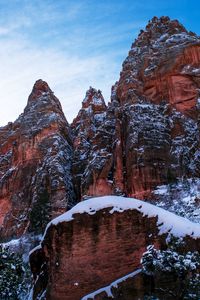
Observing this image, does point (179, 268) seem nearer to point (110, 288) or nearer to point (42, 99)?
point (110, 288)

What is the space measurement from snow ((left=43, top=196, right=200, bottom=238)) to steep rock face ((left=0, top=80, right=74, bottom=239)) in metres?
44.0

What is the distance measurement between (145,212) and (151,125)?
5112 centimetres

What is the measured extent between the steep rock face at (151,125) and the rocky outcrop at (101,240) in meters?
41.9

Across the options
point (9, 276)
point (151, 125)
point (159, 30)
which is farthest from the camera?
point (159, 30)

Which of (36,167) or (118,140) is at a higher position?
(118,140)

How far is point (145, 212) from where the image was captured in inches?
854

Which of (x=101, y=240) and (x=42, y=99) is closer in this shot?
(x=101, y=240)

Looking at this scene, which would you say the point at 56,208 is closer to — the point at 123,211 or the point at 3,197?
the point at 3,197

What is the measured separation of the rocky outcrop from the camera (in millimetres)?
20812

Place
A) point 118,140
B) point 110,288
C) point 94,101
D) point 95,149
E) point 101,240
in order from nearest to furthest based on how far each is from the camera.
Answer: point 110,288
point 101,240
point 118,140
point 95,149
point 94,101

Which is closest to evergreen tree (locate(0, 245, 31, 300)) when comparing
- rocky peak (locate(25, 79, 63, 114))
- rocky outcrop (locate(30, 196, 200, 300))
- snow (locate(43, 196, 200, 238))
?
rocky outcrop (locate(30, 196, 200, 300))

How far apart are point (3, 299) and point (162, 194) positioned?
132 ft

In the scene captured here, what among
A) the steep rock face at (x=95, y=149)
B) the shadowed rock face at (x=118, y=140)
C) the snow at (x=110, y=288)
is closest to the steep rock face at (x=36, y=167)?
the shadowed rock face at (x=118, y=140)

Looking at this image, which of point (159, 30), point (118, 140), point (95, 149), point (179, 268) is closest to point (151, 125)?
point (118, 140)
